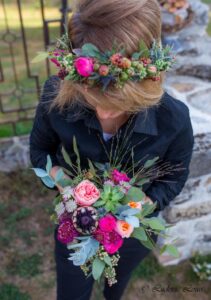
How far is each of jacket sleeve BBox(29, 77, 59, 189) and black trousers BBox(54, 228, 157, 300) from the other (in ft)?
1.45

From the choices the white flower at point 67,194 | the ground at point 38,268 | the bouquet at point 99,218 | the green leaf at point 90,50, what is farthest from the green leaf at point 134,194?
the ground at point 38,268

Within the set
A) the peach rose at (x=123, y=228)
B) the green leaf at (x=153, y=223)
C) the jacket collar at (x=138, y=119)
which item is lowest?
the green leaf at (x=153, y=223)

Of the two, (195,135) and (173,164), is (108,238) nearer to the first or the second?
(173,164)

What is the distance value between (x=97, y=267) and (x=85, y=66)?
0.68m

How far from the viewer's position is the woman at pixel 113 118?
1.15 m

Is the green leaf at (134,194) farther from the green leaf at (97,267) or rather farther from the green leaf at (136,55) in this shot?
the green leaf at (136,55)

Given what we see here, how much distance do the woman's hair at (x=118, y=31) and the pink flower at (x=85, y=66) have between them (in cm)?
6

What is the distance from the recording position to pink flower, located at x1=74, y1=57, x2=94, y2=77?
115 centimetres

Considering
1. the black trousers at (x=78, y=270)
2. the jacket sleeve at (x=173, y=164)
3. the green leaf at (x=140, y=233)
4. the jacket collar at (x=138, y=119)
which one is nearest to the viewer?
the green leaf at (x=140, y=233)

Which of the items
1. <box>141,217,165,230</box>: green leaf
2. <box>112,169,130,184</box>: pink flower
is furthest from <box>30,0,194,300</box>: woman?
<box>141,217,165,230</box>: green leaf

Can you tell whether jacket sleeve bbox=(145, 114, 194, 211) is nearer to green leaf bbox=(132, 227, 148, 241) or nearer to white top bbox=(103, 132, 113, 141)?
white top bbox=(103, 132, 113, 141)

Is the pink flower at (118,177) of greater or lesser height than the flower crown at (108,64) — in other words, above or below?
below

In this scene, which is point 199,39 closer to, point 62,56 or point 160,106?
point 160,106

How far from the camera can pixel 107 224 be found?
1.22 metres
